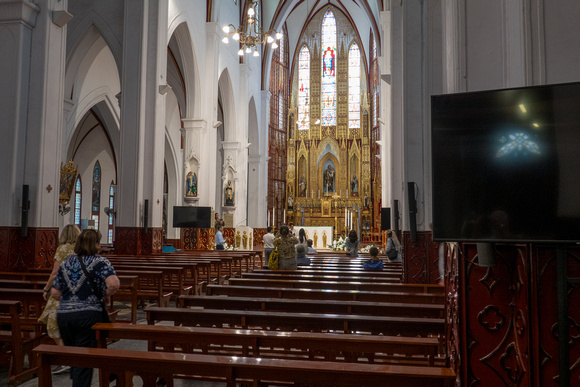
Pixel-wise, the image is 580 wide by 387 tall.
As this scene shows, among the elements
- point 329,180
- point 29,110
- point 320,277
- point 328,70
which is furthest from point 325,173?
point 320,277

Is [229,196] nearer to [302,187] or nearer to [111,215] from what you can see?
[111,215]

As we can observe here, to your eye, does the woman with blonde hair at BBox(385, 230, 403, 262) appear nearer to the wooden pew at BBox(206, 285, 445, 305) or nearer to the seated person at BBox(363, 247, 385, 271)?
the seated person at BBox(363, 247, 385, 271)

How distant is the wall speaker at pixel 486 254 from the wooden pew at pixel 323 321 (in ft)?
3.89

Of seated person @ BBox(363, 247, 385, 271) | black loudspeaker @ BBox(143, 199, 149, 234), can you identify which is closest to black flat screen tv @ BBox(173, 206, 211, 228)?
black loudspeaker @ BBox(143, 199, 149, 234)

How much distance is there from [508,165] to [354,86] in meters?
31.8

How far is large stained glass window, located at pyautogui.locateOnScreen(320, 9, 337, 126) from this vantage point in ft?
109

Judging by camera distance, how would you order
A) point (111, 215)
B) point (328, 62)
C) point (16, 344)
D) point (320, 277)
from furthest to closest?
1. point (328, 62)
2. point (111, 215)
3. point (320, 277)
4. point (16, 344)

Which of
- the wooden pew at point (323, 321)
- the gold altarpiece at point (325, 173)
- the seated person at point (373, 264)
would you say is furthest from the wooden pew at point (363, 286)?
the gold altarpiece at point (325, 173)

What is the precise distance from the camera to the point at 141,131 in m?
13.3

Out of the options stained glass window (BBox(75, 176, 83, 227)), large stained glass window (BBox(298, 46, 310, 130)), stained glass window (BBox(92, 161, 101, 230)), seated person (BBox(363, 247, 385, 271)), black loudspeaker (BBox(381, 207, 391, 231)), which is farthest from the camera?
large stained glass window (BBox(298, 46, 310, 130))

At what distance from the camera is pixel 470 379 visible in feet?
9.38

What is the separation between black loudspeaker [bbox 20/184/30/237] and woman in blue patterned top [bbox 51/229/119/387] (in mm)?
5929

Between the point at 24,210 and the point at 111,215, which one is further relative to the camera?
the point at 111,215

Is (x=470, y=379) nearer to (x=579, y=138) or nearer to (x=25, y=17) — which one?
(x=579, y=138)
